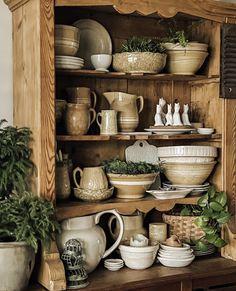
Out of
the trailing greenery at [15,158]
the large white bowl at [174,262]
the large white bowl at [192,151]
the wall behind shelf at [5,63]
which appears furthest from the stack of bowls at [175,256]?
the wall behind shelf at [5,63]

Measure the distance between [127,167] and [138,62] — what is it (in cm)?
48

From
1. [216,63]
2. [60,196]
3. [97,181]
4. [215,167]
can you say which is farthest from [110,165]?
[216,63]

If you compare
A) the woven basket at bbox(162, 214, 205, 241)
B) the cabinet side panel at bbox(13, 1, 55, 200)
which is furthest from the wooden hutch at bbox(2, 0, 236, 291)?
the woven basket at bbox(162, 214, 205, 241)

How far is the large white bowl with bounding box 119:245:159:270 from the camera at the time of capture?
239 cm

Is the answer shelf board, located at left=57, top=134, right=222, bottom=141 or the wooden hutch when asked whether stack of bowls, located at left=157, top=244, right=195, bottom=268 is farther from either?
shelf board, located at left=57, top=134, right=222, bottom=141

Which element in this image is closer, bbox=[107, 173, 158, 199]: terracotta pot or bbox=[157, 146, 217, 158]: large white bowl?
bbox=[107, 173, 158, 199]: terracotta pot

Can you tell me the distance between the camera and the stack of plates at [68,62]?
2.32 meters

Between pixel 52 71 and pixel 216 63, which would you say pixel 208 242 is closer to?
pixel 216 63

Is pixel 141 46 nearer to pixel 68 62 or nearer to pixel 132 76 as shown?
pixel 132 76

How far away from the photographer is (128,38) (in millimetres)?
2732

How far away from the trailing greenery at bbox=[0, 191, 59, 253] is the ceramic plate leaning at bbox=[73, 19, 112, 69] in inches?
30.7

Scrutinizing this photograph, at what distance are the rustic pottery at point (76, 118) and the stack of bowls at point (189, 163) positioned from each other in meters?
0.47

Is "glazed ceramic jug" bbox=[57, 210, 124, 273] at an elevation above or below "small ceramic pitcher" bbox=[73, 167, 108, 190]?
below

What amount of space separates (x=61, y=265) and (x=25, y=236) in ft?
0.65
